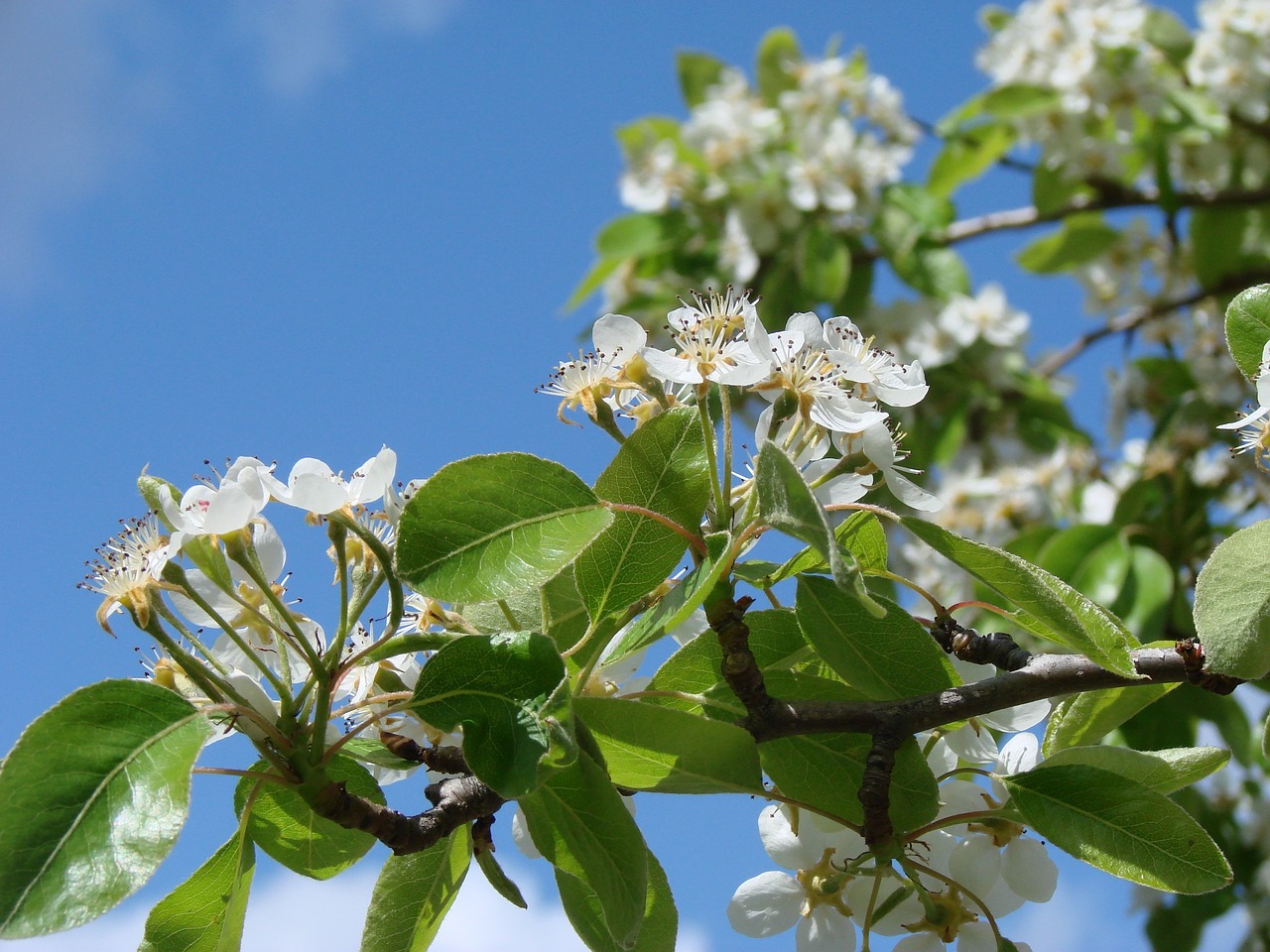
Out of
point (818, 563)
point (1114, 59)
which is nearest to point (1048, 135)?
point (1114, 59)

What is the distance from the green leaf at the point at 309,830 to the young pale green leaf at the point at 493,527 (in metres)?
0.27

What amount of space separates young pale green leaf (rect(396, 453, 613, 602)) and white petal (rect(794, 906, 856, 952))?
450 millimetres

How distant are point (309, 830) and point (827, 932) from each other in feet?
1.59

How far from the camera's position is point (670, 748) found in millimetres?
956

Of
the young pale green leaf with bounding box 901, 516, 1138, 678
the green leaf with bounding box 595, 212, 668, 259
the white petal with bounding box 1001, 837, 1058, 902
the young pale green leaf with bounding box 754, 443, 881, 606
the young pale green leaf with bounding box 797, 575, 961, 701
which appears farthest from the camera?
the green leaf with bounding box 595, 212, 668, 259

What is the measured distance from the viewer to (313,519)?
1.10m

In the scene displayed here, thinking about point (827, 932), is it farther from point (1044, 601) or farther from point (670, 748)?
point (1044, 601)

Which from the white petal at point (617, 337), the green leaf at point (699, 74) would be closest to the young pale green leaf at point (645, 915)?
the white petal at point (617, 337)

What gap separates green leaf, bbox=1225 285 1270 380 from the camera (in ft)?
3.62

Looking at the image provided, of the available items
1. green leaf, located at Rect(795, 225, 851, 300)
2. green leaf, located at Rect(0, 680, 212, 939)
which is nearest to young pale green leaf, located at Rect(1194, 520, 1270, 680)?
green leaf, located at Rect(0, 680, 212, 939)

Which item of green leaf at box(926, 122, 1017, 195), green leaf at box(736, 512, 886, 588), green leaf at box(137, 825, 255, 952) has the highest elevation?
green leaf at box(926, 122, 1017, 195)

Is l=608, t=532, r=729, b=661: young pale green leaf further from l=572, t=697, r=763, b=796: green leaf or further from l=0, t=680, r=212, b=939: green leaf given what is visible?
l=0, t=680, r=212, b=939: green leaf

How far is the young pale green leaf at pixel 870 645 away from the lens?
3.26 ft

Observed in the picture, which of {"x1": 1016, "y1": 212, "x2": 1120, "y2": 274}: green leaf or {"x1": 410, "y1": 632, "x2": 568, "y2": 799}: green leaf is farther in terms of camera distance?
{"x1": 1016, "y1": 212, "x2": 1120, "y2": 274}: green leaf
